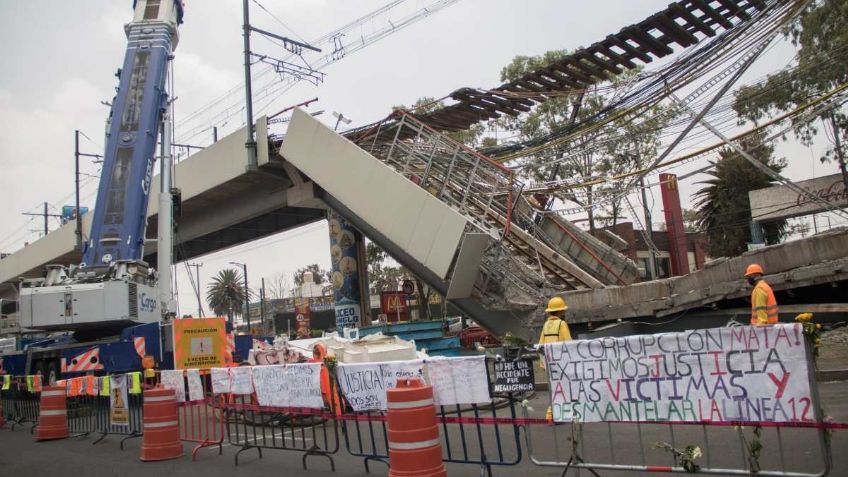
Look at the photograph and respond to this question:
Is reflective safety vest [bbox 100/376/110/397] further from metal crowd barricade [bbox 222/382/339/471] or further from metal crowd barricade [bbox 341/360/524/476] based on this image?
metal crowd barricade [bbox 341/360/524/476]

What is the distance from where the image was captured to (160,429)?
9.35 meters

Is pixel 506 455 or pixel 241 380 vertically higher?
pixel 241 380

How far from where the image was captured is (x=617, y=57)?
2000cm

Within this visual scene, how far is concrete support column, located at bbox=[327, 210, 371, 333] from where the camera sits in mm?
31781

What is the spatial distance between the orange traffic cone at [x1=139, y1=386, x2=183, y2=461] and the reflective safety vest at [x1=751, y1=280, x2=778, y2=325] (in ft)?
26.5

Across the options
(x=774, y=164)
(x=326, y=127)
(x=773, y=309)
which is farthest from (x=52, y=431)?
(x=774, y=164)

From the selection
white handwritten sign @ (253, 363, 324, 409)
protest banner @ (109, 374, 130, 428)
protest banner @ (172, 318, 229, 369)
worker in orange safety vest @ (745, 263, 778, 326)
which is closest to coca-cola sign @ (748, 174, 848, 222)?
worker in orange safety vest @ (745, 263, 778, 326)

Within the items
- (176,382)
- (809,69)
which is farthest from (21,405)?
(809,69)

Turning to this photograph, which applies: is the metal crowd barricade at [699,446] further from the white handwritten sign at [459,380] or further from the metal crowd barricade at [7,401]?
the metal crowd barricade at [7,401]

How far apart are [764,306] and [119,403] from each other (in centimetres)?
1036

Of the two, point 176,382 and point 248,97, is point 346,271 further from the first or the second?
point 176,382

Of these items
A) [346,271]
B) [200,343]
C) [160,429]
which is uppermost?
[346,271]

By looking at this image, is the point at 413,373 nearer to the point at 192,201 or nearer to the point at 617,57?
the point at 617,57

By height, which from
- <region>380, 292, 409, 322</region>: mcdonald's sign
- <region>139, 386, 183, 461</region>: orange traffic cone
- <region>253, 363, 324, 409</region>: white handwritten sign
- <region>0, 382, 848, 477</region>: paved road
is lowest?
<region>0, 382, 848, 477</region>: paved road
